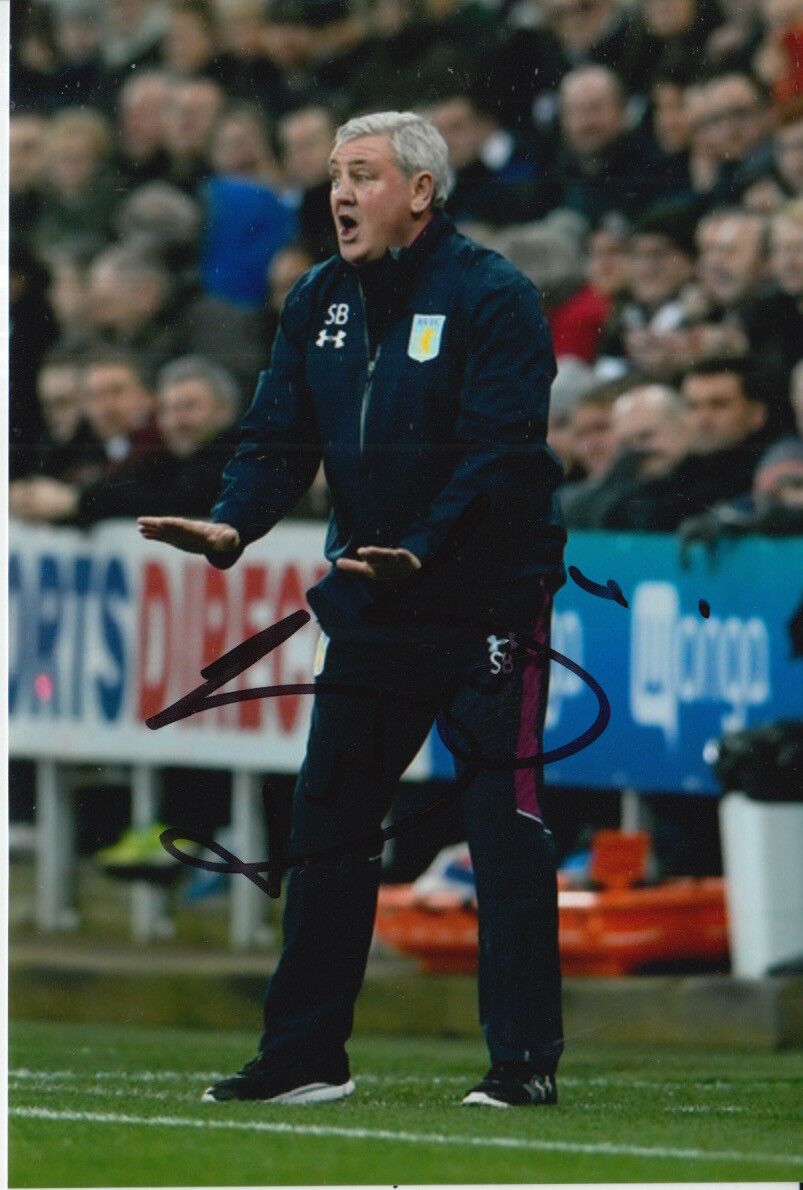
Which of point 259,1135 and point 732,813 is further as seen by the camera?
point 732,813

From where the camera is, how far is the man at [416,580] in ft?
17.9

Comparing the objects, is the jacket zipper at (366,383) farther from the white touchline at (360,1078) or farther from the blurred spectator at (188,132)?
the white touchline at (360,1078)

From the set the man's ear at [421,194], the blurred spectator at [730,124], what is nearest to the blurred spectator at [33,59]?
the man's ear at [421,194]

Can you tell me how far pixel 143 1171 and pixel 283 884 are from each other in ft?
2.26

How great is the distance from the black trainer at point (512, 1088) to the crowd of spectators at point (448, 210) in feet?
3.44

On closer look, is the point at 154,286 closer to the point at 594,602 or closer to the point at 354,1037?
the point at 594,602

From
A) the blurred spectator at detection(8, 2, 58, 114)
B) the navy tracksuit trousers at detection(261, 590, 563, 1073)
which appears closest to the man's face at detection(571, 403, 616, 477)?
the navy tracksuit trousers at detection(261, 590, 563, 1073)

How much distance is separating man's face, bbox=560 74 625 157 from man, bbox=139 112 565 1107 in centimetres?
28

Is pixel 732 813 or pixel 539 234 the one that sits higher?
pixel 539 234

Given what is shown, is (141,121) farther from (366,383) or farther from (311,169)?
(366,383)

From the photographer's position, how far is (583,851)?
19.1ft

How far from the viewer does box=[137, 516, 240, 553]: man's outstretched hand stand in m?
5.52

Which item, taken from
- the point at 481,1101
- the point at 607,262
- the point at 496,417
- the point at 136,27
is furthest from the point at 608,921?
the point at 136,27

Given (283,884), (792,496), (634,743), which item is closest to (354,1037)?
(283,884)
